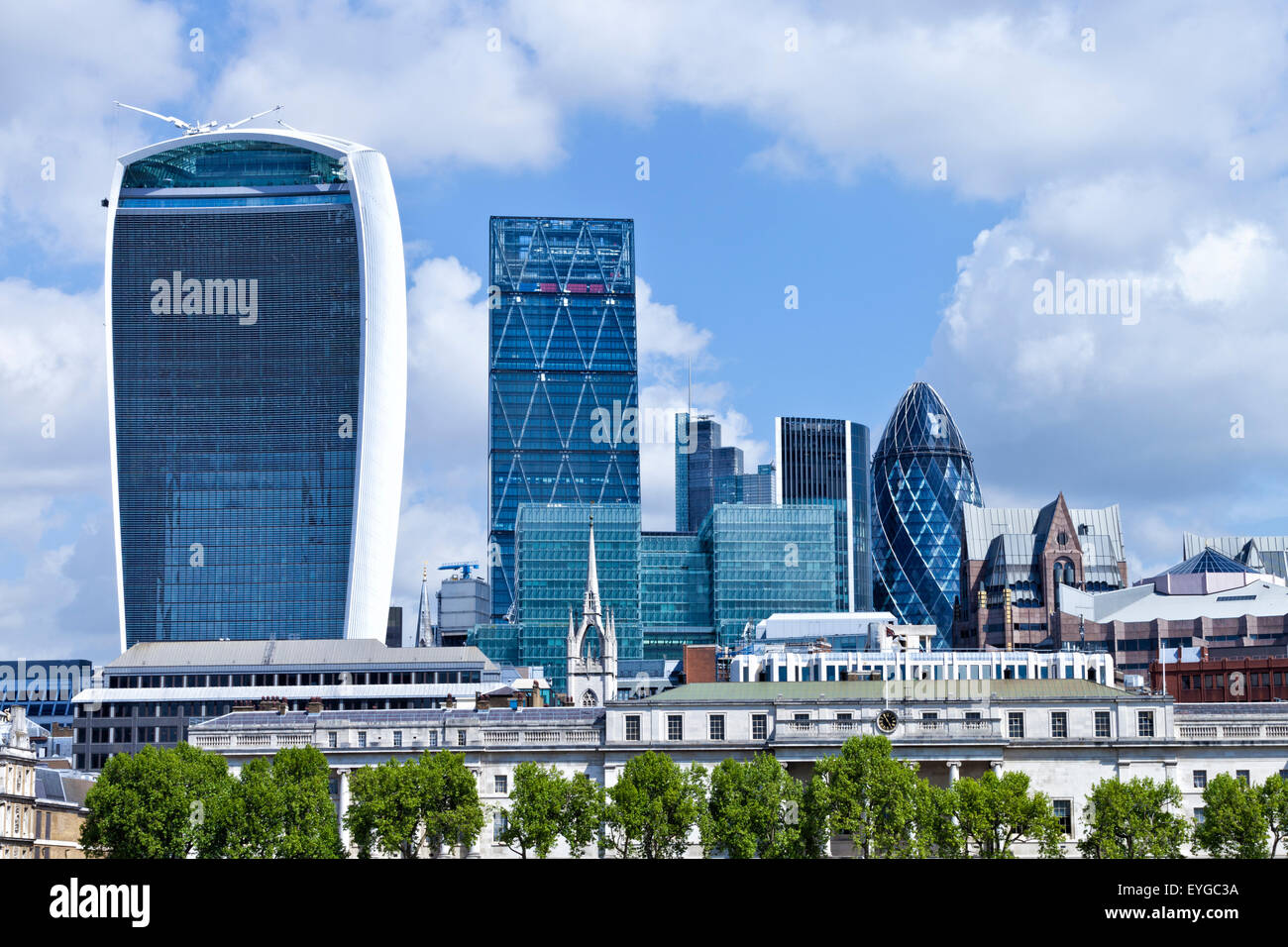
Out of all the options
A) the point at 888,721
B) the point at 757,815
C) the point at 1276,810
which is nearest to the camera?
the point at 1276,810

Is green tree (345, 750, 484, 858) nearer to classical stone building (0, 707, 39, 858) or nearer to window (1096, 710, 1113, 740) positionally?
classical stone building (0, 707, 39, 858)

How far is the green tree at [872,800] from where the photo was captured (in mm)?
103750

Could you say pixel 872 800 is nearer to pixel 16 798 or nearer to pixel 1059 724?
pixel 1059 724

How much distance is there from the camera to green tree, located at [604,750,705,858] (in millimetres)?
106625

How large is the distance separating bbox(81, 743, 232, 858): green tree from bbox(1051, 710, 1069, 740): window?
53.8m

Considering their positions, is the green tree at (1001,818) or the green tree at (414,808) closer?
the green tree at (1001,818)

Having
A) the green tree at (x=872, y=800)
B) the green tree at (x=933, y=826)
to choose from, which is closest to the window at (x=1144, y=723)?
the green tree at (x=933, y=826)

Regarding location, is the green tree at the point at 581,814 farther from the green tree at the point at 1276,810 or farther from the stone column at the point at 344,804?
the green tree at the point at 1276,810

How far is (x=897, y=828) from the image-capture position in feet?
340

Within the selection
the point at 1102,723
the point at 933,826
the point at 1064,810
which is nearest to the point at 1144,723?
the point at 1102,723

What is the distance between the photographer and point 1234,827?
10006 centimetres

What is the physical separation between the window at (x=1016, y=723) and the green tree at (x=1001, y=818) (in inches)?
575

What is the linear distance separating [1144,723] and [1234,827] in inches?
732
